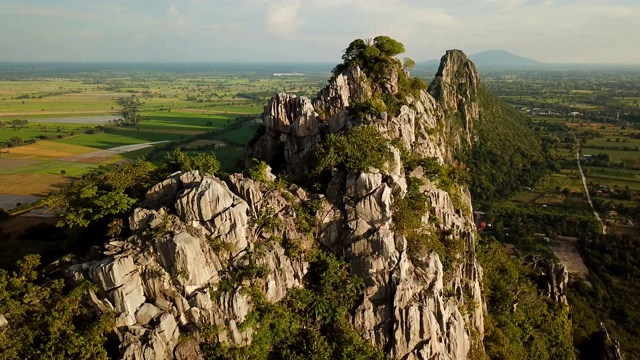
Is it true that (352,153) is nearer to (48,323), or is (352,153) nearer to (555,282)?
(48,323)

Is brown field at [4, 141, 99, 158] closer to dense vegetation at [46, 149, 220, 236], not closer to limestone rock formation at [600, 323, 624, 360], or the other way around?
dense vegetation at [46, 149, 220, 236]

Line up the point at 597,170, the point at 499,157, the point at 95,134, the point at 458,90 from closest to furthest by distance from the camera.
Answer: the point at 499,157 → the point at 458,90 → the point at 597,170 → the point at 95,134

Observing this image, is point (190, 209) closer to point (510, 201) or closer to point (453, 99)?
point (510, 201)

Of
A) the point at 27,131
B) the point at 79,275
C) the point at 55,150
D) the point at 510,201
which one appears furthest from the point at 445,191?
the point at 27,131

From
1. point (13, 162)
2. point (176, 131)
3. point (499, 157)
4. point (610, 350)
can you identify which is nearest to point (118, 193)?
point (610, 350)

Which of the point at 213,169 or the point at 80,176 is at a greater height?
the point at 213,169

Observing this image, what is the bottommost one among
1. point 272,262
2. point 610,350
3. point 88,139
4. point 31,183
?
Result: point 610,350

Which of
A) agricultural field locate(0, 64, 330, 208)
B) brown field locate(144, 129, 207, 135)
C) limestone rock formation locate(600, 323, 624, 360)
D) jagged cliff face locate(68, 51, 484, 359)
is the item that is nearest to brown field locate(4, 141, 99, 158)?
agricultural field locate(0, 64, 330, 208)
